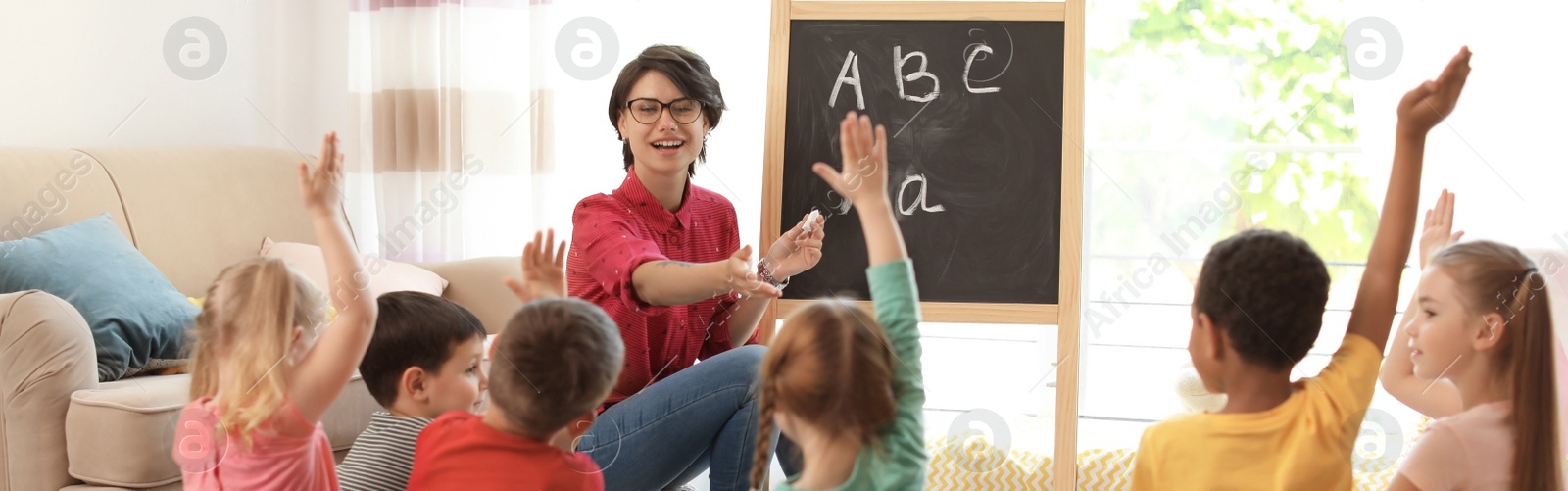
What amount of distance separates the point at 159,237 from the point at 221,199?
19 cm

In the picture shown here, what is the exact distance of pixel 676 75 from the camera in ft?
6.07

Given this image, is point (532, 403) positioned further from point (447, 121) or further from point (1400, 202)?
point (447, 121)

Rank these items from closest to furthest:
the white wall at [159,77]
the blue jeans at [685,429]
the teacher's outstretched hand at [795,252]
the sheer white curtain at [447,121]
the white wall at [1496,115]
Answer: the blue jeans at [685,429], the teacher's outstretched hand at [795,252], the white wall at [1496,115], the white wall at [159,77], the sheer white curtain at [447,121]

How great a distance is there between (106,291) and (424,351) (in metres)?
1.09

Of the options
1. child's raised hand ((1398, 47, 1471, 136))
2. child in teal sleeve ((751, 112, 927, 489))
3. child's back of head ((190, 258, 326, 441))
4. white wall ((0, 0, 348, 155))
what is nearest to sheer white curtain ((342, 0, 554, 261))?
white wall ((0, 0, 348, 155))

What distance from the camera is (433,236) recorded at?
3.38 m

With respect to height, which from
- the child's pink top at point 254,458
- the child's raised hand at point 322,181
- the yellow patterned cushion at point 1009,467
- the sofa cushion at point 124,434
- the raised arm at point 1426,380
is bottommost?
the yellow patterned cushion at point 1009,467

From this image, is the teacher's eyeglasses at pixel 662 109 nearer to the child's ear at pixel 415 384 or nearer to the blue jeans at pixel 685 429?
the blue jeans at pixel 685 429

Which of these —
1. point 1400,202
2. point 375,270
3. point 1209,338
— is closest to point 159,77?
point 375,270

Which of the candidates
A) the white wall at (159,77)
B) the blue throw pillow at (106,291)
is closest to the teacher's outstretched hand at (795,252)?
the blue throw pillow at (106,291)

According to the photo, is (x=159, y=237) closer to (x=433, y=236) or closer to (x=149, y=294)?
(x=149, y=294)

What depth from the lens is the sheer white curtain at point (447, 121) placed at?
3.26 metres

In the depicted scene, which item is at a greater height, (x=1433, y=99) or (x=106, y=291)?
(x=1433, y=99)

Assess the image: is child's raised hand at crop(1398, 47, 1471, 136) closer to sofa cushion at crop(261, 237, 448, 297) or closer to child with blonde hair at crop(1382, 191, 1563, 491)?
child with blonde hair at crop(1382, 191, 1563, 491)
